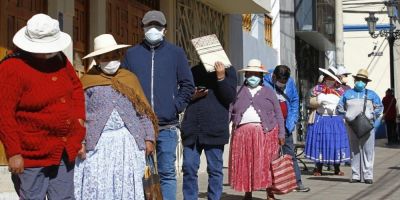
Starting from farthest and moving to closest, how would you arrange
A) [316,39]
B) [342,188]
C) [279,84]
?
[316,39] < [342,188] < [279,84]

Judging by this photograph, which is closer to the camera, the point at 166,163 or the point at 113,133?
the point at 113,133

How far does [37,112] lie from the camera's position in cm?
610

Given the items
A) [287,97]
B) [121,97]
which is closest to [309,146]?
[287,97]

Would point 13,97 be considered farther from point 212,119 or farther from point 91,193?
point 212,119

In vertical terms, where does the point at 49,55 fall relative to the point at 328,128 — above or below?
above

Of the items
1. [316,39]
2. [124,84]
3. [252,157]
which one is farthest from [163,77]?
[316,39]

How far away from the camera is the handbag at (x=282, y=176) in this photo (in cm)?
1012

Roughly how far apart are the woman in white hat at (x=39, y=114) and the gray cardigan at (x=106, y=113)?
A: 1.61 feet

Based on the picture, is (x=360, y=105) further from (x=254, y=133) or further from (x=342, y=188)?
(x=254, y=133)

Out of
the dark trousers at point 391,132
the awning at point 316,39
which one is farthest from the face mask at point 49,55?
the dark trousers at point 391,132

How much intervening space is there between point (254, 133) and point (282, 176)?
1.98 ft

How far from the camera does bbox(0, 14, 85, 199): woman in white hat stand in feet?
19.5

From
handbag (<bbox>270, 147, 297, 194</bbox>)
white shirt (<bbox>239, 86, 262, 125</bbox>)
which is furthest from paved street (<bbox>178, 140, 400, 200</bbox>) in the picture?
white shirt (<bbox>239, 86, 262, 125</bbox>)

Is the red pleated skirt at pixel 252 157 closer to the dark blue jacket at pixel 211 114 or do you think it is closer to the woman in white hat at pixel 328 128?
the dark blue jacket at pixel 211 114
